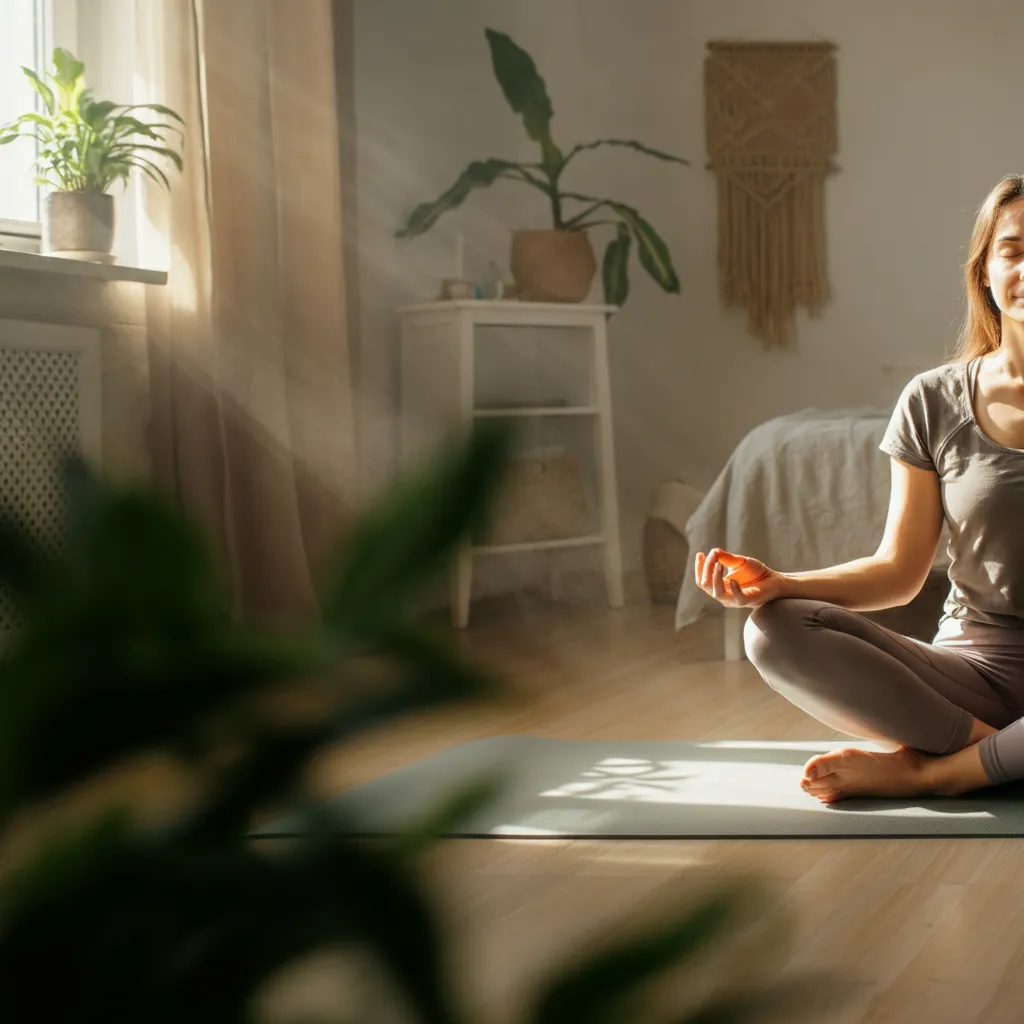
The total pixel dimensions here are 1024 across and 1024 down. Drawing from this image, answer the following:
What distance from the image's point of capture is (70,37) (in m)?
3.03

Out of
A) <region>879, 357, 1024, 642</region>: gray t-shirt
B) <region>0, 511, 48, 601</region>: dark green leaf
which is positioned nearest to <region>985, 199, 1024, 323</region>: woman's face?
<region>879, 357, 1024, 642</region>: gray t-shirt

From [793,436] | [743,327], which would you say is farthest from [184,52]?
[743,327]

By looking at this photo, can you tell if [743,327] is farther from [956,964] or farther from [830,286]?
[956,964]

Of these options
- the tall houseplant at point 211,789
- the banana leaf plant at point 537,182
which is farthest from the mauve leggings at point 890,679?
the banana leaf plant at point 537,182

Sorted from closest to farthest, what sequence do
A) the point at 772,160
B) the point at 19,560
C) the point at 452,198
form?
1. the point at 19,560
2. the point at 452,198
3. the point at 772,160

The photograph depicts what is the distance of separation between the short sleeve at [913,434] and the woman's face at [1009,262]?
0.16 m

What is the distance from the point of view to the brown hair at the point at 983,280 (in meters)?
1.99

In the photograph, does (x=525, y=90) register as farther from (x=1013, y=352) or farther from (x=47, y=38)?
(x=1013, y=352)

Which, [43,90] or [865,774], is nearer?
[865,774]

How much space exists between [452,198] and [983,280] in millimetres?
2176

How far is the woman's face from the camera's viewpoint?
1938 mm

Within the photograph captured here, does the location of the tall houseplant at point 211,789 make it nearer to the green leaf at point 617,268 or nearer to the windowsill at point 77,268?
the windowsill at point 77,268

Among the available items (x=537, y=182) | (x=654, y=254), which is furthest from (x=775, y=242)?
(x=537, y=182)

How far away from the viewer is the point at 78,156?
285 cm
